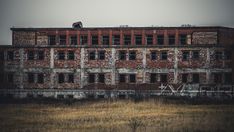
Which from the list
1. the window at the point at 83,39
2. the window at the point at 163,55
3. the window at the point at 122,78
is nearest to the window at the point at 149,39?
the window at the point at 163,55

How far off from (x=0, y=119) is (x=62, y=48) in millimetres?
21032

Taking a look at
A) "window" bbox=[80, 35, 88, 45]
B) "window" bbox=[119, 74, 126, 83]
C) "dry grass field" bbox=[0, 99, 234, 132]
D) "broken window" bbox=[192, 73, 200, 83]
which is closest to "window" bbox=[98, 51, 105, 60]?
"window" bbox=[119, 74, 126, 83]

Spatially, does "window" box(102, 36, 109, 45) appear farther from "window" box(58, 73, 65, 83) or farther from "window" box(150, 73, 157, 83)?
"window" box(150, 73, 157, 83)

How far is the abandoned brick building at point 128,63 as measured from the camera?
43906 millimetres

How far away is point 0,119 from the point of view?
25.2 metres

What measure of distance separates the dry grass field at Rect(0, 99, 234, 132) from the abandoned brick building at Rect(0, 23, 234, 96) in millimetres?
11767

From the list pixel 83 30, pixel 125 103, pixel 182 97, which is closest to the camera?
pixel 125 103

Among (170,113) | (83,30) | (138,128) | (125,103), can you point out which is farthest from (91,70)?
(138,128)

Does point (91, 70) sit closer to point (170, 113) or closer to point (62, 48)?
point (62, 48)

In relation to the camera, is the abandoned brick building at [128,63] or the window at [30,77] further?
the window at [30,77]

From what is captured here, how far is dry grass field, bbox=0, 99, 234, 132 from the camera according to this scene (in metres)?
20.9

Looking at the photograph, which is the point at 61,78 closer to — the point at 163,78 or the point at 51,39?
the point at 51,39

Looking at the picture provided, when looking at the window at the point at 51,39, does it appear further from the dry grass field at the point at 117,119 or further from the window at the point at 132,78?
the dry grass field at the point at 117,119

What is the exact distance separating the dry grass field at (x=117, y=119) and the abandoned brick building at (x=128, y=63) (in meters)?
11.8
